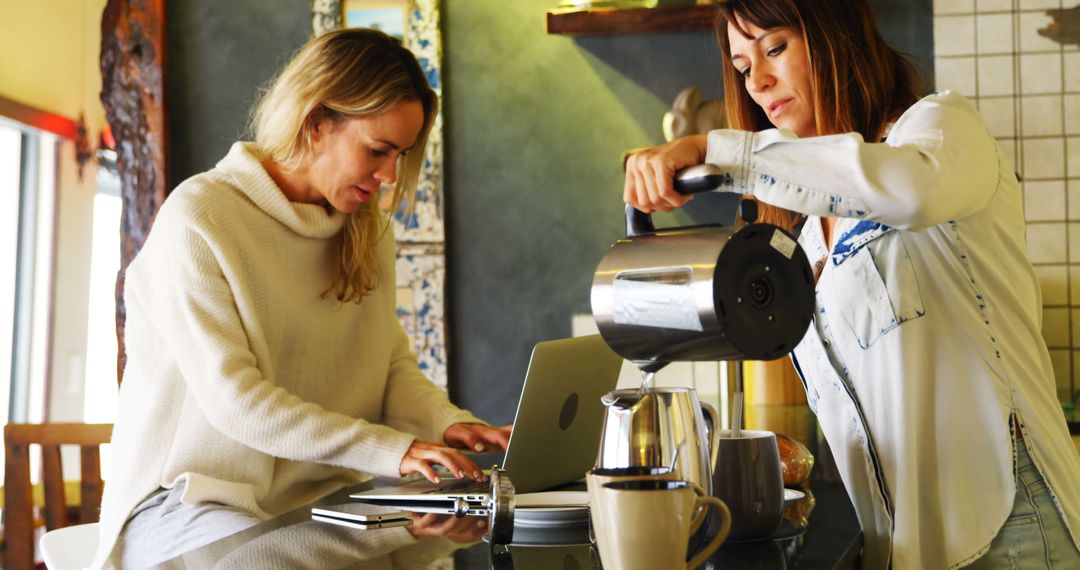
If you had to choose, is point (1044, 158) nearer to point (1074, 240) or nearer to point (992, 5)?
point (1074, 240)

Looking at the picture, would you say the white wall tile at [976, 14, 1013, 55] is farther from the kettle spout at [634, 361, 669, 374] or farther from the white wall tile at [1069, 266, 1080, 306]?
the kettle spout at [634, 361, 669, 374]

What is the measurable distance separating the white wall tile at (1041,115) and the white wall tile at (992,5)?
10.2 inches

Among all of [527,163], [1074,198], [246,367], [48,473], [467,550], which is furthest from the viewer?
[527,163]

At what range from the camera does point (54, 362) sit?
383 centimetres

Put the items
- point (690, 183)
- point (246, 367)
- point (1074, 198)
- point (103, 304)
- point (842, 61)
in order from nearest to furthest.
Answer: point (690, 183)
point (842, 61)
point (246, 367)
point (1074, 198)
point (103, 304)

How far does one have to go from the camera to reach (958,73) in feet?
9.63

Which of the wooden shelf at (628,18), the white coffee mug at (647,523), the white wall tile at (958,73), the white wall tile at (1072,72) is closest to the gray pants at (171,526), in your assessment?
the white coffee mug at (647,523)

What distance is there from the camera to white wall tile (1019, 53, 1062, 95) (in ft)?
9.54

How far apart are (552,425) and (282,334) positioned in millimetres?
660

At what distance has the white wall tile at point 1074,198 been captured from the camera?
2.89 metres

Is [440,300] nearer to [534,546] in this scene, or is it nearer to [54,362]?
[54,362]

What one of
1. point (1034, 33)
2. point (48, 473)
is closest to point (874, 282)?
point (48, 473)

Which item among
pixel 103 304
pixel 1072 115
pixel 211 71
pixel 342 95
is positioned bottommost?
pixel 103 304

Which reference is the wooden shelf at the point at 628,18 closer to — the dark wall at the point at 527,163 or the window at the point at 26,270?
the dark wall at the point at 527,163
